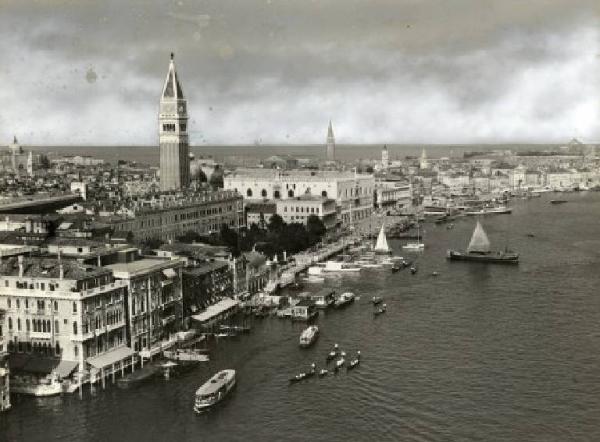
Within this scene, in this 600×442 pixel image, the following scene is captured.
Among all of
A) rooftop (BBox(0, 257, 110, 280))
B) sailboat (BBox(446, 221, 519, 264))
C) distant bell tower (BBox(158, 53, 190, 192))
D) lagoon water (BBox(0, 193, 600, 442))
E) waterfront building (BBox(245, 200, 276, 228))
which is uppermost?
distant bell tower (BBox(158, 53, 190, 192))

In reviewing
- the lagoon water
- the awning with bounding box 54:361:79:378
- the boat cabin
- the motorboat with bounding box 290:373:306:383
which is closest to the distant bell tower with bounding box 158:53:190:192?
the lagoon water

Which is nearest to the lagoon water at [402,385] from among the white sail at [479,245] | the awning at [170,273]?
the awning at [170,273]

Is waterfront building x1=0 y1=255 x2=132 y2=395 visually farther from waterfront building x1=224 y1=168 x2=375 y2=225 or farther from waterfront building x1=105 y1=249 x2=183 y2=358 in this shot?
waterfront building x1=224 y1=168 x2=375 y2=225

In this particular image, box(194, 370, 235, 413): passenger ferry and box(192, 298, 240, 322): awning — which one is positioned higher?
box(192, 298, 240, 322): awning

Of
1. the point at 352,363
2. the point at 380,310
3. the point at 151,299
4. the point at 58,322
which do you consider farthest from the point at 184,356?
the point at 380,310

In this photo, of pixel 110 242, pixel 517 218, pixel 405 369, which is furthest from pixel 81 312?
pixel 517 218

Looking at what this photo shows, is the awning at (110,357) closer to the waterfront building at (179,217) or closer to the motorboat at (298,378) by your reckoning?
the motorboat at (298,378)

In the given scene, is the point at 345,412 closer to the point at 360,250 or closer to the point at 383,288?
the point at 383,288
